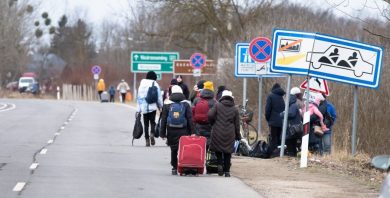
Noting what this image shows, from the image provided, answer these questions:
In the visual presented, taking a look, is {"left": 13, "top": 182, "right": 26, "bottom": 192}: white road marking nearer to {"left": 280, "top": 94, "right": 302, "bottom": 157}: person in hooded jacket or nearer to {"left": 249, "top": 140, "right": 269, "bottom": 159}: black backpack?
{"left": 249, "top": 140, "right": 269, "bottom": 159}: black backpack

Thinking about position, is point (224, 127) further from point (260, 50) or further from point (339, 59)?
point (260, 50)

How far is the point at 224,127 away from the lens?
15977mm

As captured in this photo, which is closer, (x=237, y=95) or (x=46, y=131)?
(x=46, y=131)

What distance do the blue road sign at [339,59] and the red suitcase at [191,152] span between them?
3409 millimetres

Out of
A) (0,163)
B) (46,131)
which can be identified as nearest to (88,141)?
(46,131)

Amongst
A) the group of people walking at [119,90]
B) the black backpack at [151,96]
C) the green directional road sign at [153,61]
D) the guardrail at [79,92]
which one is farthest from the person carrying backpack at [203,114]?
the guardrail at [79,92]

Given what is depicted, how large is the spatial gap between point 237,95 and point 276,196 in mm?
19614

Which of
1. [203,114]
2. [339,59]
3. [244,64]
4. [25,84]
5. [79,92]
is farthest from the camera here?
[25,84]

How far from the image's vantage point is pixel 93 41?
13375cm

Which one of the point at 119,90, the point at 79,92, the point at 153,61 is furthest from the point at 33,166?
the point at 79,92

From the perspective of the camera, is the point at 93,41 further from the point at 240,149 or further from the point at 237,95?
the point at 240,149

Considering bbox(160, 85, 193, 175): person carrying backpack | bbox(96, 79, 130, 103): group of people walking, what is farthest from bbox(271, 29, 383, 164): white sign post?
bbox(96, 79, 130, 103): group of people walking

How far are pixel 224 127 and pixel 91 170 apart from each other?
2.44 m

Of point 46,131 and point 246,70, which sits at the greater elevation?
point 246,70
